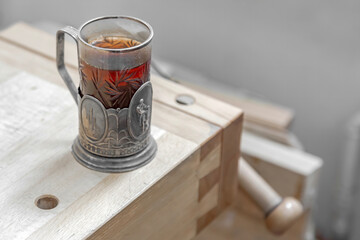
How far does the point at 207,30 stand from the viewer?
5.44 feet

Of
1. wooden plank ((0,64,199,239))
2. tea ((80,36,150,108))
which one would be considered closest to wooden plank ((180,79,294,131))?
wooden plank ((0,64,199,239))

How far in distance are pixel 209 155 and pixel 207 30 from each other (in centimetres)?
88

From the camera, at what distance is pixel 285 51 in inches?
62.6

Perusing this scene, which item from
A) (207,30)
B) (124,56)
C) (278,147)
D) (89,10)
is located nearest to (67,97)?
(124,56)

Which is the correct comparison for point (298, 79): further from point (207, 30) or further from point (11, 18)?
point (11, 18)

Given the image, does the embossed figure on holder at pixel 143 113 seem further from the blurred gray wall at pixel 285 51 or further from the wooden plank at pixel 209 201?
the blurred gray wall at pixel 285 51

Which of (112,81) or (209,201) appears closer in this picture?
(112,81)

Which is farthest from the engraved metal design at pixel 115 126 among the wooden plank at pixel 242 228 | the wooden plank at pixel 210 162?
the wooden plank at pixel 242 228

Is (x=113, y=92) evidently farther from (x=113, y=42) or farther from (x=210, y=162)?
(x=210, y=162)

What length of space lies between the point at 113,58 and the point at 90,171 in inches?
5.8

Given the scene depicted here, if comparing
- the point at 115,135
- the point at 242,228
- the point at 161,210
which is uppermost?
the point at 115,135

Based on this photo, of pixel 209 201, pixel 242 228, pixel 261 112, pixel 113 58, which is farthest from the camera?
pixel 261 112

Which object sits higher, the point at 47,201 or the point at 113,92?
the point at 113,92

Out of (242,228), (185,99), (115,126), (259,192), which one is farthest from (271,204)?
(242,228)
